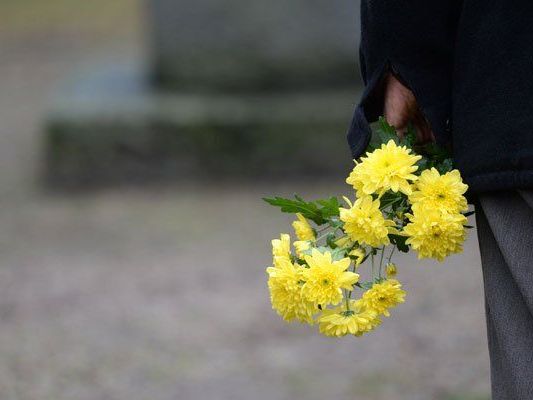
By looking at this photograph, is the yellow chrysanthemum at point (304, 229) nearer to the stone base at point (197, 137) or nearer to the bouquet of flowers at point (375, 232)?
the bouquet of flowers at point (375, 232)

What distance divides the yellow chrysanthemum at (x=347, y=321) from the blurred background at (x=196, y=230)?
1.74 meters

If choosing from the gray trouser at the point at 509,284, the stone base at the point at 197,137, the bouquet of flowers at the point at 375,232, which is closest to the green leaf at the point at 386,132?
the bouquet of flowers at the point at 375,232

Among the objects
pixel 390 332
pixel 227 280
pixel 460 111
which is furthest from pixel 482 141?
pixel 227 280

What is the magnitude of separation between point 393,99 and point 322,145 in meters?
4.31

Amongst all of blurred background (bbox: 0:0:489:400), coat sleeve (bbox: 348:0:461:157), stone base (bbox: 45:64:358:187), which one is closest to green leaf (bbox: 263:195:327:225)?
coat sleeve (bbox: 348:0:461:157)

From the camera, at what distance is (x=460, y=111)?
5.89 ft

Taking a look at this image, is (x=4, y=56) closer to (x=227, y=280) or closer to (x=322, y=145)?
(x=322, y=145)

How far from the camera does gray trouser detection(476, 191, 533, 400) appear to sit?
1683mm

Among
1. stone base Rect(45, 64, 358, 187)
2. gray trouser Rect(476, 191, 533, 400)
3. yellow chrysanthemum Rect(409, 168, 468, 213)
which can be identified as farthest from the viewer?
stone base Rect(45, 64, 358, 187)

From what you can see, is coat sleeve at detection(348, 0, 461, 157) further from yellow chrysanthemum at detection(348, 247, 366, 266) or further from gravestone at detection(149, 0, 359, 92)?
gravestone at detection(149, 0, 359, 92)

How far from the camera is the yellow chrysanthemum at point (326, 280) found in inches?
73.2

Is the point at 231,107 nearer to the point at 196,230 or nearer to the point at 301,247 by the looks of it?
the point at 196,230

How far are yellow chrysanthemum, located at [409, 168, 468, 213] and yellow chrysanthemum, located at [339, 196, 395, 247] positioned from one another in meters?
A: 0.07

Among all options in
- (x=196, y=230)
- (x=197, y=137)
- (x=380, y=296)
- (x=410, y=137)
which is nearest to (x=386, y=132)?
(x=410, y=137)
